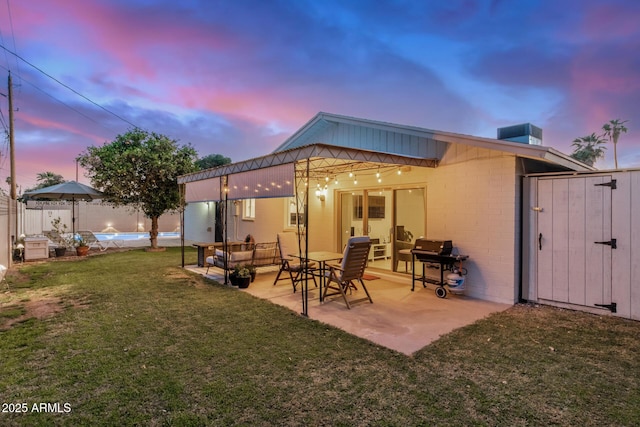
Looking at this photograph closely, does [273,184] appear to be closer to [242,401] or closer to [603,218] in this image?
[242,401]

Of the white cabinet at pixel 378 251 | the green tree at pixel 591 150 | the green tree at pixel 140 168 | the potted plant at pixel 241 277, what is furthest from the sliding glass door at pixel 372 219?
the green tree at pixel 591 150

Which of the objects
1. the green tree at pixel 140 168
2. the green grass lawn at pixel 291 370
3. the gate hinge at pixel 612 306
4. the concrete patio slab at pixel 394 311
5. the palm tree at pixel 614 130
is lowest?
the concrete patio slab at pixel 394 311

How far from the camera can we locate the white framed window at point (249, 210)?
41.2 ft

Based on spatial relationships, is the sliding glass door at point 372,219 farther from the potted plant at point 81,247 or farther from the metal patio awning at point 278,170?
the potted plant at point 81,247

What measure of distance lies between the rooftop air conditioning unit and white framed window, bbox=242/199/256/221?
859cm

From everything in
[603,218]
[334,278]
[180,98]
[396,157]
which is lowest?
[334,278]

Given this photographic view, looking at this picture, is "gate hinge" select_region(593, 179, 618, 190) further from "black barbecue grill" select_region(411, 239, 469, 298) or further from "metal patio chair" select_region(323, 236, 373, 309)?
"metal patio chair" select_region(323, 236, 373, 309)

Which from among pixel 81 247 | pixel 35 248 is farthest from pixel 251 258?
pixel 35 248

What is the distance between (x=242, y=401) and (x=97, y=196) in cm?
1247

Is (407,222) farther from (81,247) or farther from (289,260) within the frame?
(81,247)

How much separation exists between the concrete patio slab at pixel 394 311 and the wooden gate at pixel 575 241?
3.18 ft

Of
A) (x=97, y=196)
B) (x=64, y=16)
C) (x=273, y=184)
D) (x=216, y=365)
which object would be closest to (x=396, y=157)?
(x=273, y=184)

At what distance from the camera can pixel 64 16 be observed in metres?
8.10

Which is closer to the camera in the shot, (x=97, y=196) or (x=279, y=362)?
(x=279, y=362)
